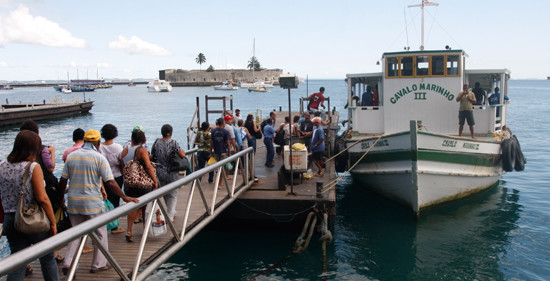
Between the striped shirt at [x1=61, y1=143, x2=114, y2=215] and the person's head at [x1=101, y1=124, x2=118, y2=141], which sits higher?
the person's head at [x1=101, y1=124, x2=118, y2=141]

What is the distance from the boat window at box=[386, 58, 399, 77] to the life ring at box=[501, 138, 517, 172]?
12.7 feet

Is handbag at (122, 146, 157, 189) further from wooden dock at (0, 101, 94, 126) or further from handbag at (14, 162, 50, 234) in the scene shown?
wooden dock at (0, 101, 94, 126)

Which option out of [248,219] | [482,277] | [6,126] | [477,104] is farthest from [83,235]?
[6,126]

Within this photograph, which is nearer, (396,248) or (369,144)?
(396,248)

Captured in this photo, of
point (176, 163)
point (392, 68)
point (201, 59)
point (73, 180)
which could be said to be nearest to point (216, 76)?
point (201, 59)

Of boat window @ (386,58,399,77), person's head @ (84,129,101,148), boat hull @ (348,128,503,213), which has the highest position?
boat window @ (386,58,399,77)

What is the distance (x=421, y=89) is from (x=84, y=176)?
36.5 ft

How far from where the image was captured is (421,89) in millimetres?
13898

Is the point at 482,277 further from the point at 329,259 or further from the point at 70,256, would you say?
the point at 70,256

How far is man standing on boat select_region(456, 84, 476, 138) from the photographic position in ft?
42.8

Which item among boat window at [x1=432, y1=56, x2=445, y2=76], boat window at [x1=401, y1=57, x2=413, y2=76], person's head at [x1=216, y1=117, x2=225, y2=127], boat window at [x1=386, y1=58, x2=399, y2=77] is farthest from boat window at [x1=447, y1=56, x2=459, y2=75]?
person's head at [x1=216, y1=117, x2=225, y2=127]

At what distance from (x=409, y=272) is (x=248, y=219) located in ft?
11.9

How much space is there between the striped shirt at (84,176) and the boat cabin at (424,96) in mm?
10291

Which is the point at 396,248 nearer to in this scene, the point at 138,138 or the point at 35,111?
the point at 138,138
